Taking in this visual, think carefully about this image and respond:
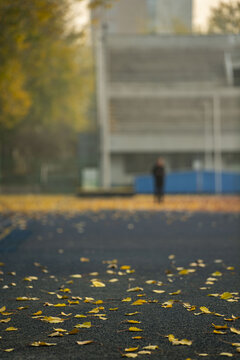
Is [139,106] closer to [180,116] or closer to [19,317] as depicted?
[180,116]

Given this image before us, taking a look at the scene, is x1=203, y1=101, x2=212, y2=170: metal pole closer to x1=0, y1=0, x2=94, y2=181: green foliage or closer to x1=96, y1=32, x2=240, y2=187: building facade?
x1=96, y1=32, x2=240, y2=187: building facade

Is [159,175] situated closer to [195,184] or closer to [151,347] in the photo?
[195,184]

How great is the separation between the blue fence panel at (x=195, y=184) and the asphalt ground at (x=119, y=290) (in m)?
23.3

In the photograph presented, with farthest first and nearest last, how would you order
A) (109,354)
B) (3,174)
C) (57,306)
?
1. (3,174)
2. (57,306)
3. (109,354)

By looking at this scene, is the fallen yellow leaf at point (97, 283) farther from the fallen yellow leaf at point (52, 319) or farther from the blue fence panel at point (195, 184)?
the blue fence panel at point (195, 184)

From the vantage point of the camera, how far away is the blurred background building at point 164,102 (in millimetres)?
46188

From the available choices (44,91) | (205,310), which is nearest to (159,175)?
(205,310)

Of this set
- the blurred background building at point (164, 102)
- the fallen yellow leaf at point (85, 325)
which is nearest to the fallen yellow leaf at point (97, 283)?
the fallen yellow leaf at point (85, 325)

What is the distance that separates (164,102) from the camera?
48.4 metres

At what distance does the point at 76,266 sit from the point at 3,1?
8.78 meters

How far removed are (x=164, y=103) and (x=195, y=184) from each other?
1226 centimetres

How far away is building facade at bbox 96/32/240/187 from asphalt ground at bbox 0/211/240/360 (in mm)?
31703

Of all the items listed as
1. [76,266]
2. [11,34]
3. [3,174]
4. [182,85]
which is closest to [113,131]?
[182,85]

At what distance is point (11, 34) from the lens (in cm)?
1975
